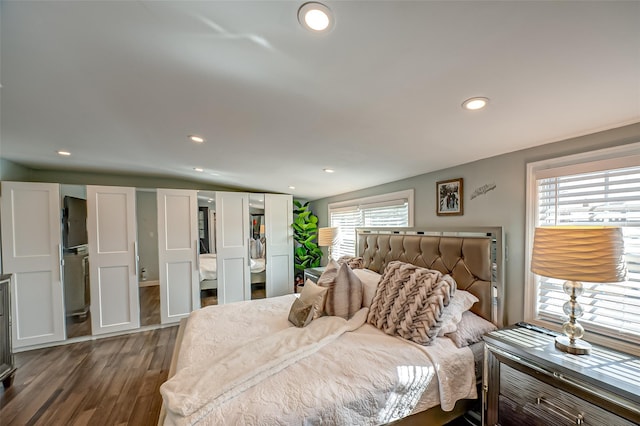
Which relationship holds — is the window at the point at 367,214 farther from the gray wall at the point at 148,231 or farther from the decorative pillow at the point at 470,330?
the gray wall at the point at 148,231

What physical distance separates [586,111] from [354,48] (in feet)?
4.35

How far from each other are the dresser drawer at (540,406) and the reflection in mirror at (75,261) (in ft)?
15.2

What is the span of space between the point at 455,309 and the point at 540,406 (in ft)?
2.06

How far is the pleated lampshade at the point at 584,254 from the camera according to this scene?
1.22 m

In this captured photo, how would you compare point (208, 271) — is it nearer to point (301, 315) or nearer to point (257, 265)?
point (257, 265)

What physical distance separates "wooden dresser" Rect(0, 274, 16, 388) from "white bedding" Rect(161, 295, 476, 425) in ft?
6.39

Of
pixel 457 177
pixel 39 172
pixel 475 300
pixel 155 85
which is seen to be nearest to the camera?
pixel 155 85

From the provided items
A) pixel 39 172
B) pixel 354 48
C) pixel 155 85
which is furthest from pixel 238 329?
pixel 39 172

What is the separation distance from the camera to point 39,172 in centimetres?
389

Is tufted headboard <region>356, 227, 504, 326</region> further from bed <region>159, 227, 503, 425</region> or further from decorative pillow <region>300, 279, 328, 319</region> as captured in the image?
decorative pillow <region>300, 279, 328, 319</region>

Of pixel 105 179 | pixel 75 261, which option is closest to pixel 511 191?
pixel 75 261

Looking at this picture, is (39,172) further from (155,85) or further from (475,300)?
(475,300)

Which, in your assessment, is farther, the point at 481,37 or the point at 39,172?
the point at 39,172

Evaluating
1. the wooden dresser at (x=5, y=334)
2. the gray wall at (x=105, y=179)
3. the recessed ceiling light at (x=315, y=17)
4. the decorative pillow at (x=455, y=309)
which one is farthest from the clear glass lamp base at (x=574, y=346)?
the gray wall at (x=105, y=179)
